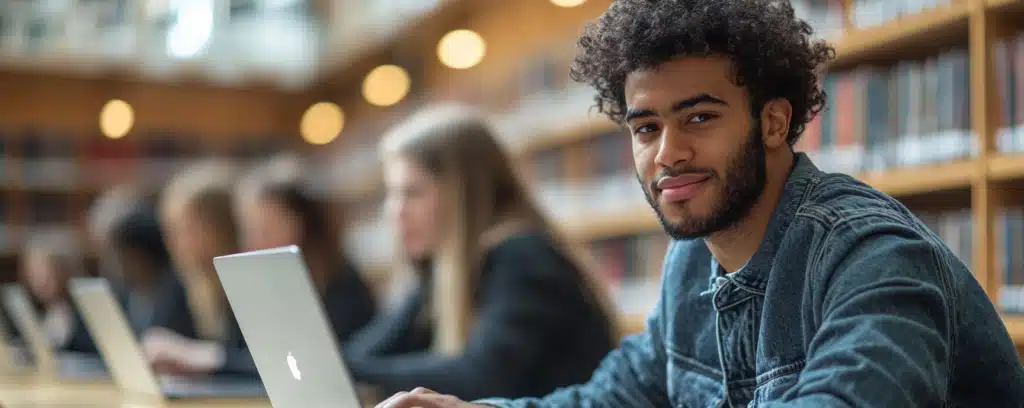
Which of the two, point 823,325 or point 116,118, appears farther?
point 116,118

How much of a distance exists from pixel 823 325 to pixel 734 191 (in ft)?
0.71

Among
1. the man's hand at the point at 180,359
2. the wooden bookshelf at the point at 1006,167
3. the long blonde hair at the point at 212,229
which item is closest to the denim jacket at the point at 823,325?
the wooden bookshelf at the point at 1006,167

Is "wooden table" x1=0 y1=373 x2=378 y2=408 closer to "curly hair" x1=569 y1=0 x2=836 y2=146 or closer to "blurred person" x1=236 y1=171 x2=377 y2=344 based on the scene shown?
"blurred person" x1=236 y1=171 x2=377 y2=344

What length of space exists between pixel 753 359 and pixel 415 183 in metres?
1.16

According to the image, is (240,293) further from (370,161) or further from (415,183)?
(370,161)

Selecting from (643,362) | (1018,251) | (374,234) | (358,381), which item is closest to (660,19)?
(643,362)

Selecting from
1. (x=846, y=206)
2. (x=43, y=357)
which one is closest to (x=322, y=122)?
(x=43, y=357)

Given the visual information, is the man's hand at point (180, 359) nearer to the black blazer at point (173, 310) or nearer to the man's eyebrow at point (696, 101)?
the black blazer at point (173, 310)

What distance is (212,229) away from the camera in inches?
140

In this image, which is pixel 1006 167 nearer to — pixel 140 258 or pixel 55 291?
pixel 140 258

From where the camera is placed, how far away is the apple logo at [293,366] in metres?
1.17

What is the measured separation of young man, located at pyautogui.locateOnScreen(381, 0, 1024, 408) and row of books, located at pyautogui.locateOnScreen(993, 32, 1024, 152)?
3.65 feet

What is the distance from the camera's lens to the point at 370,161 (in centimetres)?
714

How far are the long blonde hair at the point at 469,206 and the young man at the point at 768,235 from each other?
83 cm
